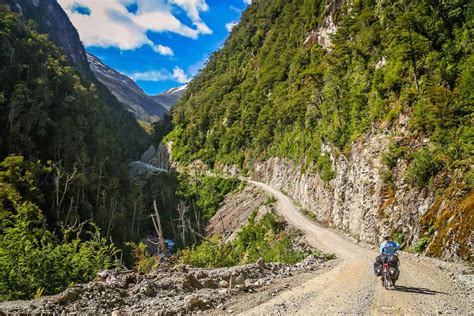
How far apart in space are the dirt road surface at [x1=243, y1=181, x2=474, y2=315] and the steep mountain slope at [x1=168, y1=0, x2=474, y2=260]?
2.84 meters

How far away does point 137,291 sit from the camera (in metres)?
11.4

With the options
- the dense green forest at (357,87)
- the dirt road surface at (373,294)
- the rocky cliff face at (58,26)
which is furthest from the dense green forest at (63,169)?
the rocky cliff face at (58,26)

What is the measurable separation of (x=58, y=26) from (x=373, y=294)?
191778mm

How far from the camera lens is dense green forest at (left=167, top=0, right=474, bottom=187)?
71.8 ft

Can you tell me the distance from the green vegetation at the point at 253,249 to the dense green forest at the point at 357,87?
778cm

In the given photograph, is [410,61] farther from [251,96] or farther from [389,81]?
[251,96]

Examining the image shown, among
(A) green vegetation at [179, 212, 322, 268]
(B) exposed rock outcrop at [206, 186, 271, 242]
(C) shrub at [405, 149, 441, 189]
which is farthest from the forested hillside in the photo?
(C) shrub at [405, 149, 441, 189]

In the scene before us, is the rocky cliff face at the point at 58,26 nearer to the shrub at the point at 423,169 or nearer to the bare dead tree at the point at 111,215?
the bare dead tree at the point at 111,215

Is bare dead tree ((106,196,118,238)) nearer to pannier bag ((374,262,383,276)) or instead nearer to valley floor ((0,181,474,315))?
valley floor ((0,181,474,315))

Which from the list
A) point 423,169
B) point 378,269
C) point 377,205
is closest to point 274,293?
point 378,269

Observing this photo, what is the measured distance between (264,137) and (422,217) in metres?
48.5

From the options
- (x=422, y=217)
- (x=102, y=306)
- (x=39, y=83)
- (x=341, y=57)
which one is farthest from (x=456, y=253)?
(x=39, y=83)

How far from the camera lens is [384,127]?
2789 centimetres

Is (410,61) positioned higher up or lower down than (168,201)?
higher up
